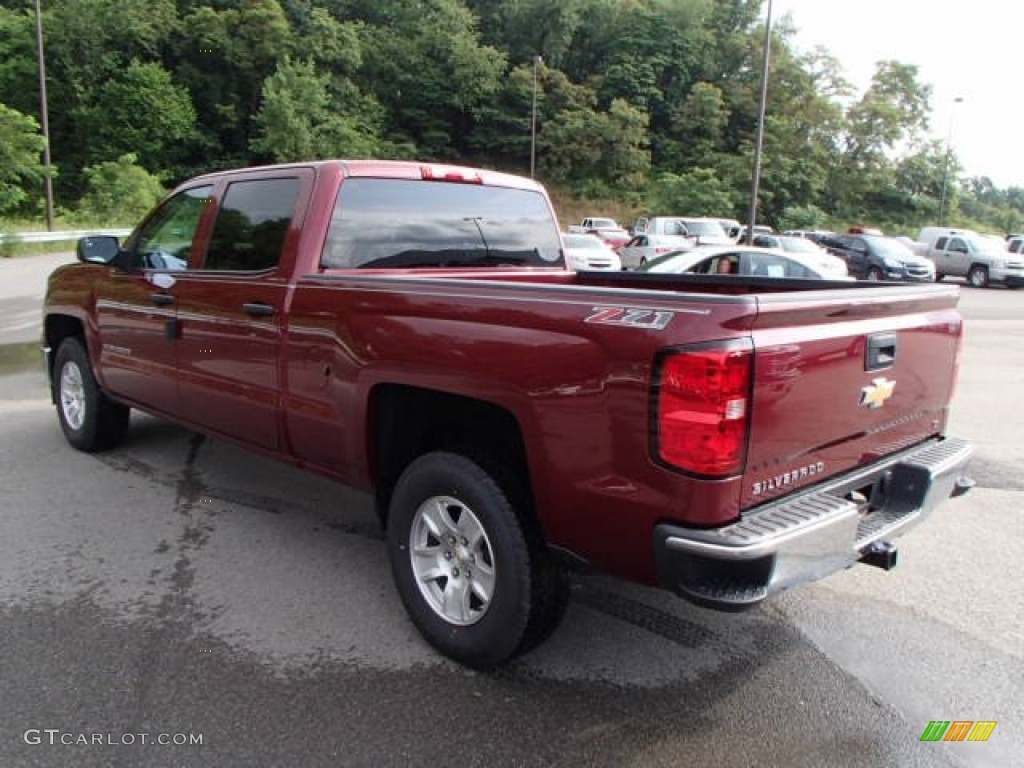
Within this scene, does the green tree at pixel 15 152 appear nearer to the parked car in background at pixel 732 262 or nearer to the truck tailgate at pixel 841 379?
the parked car in background at pixel 732 262

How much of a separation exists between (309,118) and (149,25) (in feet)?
45.2

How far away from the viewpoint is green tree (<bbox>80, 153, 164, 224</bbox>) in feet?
122

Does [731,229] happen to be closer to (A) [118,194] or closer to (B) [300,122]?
(A) [118,194]

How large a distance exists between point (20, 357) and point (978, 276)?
28621mm

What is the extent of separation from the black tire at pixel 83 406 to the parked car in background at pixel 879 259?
2267 centimetres

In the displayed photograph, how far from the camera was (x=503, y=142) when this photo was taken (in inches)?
2635

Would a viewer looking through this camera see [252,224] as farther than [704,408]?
Yes

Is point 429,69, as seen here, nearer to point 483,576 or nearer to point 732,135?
point 732,135

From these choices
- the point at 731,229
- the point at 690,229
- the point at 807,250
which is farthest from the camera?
the point at 731,229

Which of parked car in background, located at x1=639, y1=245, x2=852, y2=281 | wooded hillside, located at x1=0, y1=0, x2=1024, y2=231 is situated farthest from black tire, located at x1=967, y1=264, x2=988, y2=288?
wooded hillside, located at x1=0, y1=0, x2=1024, y2=231

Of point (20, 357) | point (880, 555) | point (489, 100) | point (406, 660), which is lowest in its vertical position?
point (20, 357)

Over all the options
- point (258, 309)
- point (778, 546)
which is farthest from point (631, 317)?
point (258, 309)

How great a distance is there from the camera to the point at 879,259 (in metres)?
25.2

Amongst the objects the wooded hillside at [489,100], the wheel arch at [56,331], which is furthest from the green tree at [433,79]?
the wheel arch at [56,331]
